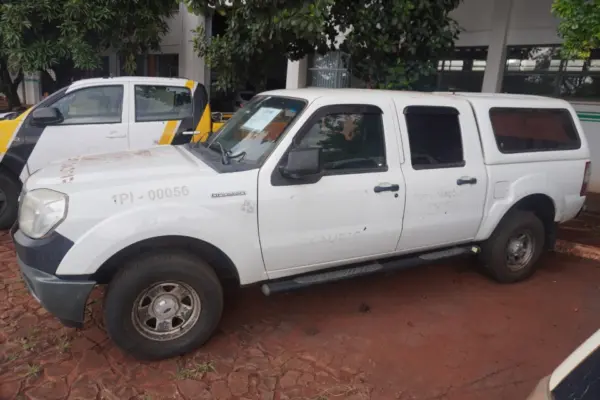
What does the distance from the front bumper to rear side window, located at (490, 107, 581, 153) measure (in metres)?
3.61

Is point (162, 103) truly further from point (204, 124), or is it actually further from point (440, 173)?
point (440, 173)

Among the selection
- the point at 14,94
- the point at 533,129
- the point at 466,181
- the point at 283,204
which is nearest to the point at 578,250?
the point at 533,129

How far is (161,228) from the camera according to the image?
2918 millimetres

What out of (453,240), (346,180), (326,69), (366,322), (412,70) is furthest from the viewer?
(326,69)

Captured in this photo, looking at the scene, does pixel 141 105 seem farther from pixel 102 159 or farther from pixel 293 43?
pixel 102 159

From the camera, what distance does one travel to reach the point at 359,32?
20.1 feet

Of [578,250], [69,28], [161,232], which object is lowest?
[578,250]

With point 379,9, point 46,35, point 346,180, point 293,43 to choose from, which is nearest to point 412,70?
point 379,9

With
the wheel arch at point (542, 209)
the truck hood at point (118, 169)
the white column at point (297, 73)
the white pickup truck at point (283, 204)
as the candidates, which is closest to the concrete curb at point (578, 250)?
the wheel arch at point (542, 209)

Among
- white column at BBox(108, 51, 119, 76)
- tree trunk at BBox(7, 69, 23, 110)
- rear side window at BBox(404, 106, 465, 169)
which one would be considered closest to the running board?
rear side window at BBox(404, 106, 465, 169)

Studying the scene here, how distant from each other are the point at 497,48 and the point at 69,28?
8455 mm

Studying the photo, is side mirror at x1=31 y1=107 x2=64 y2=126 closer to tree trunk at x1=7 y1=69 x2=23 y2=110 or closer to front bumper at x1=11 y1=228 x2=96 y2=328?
front bumper at x1=11 y1=228 x2=96 y2=328

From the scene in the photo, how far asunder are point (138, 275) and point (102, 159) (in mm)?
1074

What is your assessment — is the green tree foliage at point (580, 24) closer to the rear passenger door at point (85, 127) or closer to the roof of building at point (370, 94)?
the roof of building at point (370, 94)
